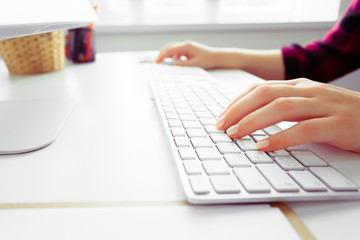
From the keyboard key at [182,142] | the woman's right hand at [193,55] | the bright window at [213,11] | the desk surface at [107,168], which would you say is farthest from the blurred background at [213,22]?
the keyboard key at [182,142]

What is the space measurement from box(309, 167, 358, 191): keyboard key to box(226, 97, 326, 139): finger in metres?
0.07

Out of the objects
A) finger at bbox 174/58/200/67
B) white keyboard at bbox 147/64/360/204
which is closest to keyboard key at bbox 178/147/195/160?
white keyboard at bbox 147/64/360/204

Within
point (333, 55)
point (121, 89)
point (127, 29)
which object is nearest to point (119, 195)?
point (121, 89)

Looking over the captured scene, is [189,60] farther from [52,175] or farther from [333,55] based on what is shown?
[52,175]

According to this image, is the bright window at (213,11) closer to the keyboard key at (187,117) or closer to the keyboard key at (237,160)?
the keyboard key at (187,117)

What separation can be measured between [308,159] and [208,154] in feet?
0.33

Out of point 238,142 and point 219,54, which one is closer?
point 238,142

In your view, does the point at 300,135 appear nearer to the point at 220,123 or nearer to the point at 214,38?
the point at 220,123

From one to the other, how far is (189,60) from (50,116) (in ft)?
1.50

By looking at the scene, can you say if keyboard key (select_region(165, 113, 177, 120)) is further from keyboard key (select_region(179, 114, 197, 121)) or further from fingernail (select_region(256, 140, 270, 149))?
fingernail (select_region(256, 140, 270, 149))

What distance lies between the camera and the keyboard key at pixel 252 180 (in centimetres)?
23

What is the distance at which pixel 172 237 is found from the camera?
0.63 feet

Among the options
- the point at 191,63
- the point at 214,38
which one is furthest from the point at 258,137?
the point at 214,38

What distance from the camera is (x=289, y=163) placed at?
274 millimetres
